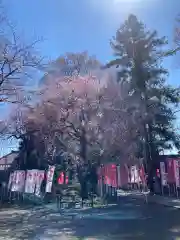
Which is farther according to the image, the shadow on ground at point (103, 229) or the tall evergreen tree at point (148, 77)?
the tall evergreen tree at point (148, 77)

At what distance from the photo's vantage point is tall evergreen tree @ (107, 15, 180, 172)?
24.6 m

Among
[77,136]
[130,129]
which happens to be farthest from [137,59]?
[77,136]

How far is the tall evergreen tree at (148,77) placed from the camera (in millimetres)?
24609

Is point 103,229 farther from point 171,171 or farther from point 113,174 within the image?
point 113,174

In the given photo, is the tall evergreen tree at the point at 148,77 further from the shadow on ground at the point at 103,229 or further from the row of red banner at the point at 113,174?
the shadow on ground at the point at 103,229

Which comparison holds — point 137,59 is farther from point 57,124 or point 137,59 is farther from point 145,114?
point 57,124

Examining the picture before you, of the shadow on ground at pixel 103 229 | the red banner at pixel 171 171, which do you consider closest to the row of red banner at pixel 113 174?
the red banner at pixel 171 171

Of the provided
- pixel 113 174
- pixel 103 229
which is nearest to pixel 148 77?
pixel 113 174

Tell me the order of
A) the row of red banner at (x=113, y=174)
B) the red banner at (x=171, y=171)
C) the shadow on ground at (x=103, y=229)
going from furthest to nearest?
the row of red banner at (x=113, y=174), the red banner at (x=171, y=171), the shadow on ground at (x=103, y=229)

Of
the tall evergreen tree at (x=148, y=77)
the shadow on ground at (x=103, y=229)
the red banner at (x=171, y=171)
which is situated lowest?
the shadow on ground at (x=103, y=229)

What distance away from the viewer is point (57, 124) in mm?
23781

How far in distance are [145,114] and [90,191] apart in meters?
7.49

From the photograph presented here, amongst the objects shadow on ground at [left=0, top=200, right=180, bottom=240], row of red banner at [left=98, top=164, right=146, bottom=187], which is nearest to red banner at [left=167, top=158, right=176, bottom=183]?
row of red banner at [left=98, top=164, right=146, bottom=187]

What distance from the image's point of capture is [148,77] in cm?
2573
